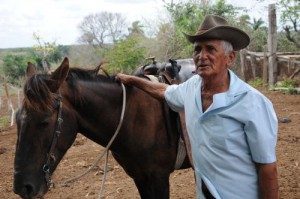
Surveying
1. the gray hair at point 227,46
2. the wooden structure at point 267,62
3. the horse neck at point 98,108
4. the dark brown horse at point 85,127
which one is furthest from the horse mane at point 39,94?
the wooden structure at point 267,62

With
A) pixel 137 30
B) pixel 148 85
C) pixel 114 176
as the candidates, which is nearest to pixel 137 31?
pixel 137 30

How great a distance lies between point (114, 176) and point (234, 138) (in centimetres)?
371

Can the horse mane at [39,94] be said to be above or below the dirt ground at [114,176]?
Answer: above

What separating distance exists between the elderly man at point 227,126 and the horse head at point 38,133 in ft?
2.75

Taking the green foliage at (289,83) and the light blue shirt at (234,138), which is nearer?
the light blue shirt at (234,138)

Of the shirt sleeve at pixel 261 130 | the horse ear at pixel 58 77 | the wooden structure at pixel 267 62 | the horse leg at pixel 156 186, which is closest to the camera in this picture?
the shirt sleeve at pixel 261 130

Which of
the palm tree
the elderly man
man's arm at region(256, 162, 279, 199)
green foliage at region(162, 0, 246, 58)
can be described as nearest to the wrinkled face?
the elderly man

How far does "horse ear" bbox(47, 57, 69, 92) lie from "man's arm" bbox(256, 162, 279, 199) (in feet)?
4.13

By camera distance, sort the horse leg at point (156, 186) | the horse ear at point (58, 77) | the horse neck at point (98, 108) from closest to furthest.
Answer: the horse ear at point (58, 77) → the horse neck at point (98, 108) → the horse leg at point (156, 186)

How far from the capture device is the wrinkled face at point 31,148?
201 centimetres

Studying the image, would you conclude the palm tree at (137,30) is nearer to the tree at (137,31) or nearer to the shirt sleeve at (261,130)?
the tree at (137,31)

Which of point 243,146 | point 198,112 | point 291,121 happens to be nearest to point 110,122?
point 198,112

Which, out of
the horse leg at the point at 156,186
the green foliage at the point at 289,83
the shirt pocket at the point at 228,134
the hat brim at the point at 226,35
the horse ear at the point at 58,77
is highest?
the hat brim at the point at 226,35

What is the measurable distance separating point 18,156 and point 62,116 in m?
0.35
